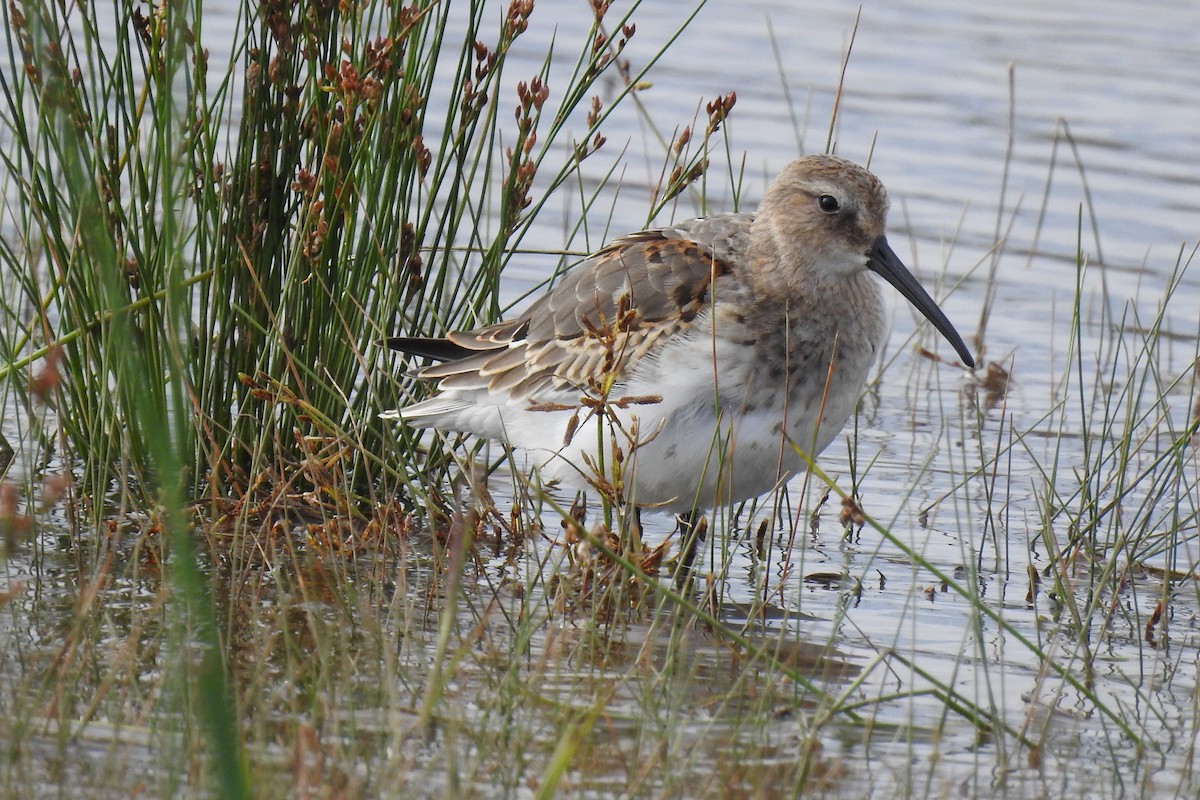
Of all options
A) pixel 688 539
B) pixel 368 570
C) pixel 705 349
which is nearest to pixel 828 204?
pixel 705 349

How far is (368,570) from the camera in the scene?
5.30m

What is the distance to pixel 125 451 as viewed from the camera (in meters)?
4.83

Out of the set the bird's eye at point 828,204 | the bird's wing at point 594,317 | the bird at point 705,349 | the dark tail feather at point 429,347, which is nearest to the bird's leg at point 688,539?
the bird at point 705,349

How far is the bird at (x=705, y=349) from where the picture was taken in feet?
17.1

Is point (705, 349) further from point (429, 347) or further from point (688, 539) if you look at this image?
point (429, 347)

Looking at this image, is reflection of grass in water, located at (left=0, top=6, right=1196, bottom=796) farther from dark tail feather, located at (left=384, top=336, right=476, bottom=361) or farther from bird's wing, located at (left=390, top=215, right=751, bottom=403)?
bird's wing, located at (left=390, top=215, right=751, bottom=403)

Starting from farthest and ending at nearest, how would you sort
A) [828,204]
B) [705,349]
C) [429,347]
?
[828,204]
[429,347]
[705,349]

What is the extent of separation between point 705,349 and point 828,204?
0.79 m

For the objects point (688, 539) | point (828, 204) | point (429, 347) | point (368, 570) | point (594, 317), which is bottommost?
point (368, 570)

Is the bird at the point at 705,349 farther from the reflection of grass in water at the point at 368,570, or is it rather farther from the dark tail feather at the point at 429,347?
the reflection of grass in water at the point at 368,570

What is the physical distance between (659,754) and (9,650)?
168 cm

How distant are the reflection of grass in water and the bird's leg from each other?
0.10 m

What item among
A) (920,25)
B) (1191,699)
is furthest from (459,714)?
(920,25)

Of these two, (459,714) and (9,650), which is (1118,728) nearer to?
(459,714)
